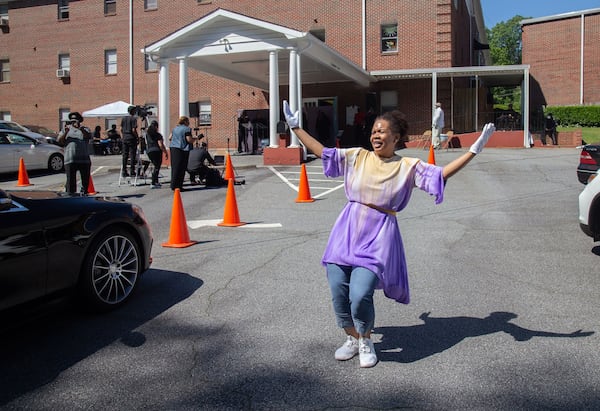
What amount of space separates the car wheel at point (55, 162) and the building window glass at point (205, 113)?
12.0 m

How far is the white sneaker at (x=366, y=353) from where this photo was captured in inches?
152

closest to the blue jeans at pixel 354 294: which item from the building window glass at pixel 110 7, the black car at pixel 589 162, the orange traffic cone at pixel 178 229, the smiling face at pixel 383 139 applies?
the smiling face at pixel 383 139

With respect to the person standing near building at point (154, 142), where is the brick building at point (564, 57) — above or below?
above

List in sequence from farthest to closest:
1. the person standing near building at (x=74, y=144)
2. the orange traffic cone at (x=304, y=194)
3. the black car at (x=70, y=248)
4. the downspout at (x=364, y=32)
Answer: the downspout at (x=364, y=32), the orange traffic cone at (x=304, y=194), the person standing near building at (x=74, y=144), the black car at (x=70, y=248)

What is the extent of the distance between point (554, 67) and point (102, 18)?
30245 millimetres

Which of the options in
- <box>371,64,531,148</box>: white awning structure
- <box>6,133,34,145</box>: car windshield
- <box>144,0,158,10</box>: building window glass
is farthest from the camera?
<box>144,0,158,10</box>: building window glass

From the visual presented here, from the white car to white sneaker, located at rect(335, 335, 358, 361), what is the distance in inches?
163

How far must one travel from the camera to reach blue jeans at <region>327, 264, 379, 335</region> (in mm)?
3738

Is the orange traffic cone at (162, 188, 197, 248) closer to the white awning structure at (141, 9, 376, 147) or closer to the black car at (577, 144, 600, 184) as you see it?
the black car at (577, 144, 600, 184)

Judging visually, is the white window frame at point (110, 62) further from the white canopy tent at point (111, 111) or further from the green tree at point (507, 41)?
the green tree at point (507, 41)

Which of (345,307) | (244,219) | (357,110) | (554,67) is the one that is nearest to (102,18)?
(357,110)

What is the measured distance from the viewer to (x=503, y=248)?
295 inches

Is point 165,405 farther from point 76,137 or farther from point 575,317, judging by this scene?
point 76,137

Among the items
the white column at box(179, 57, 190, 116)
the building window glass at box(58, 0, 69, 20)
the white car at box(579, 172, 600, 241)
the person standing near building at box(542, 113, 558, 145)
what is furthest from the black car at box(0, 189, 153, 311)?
the building window glass at box(58, 0, 69, 20)
